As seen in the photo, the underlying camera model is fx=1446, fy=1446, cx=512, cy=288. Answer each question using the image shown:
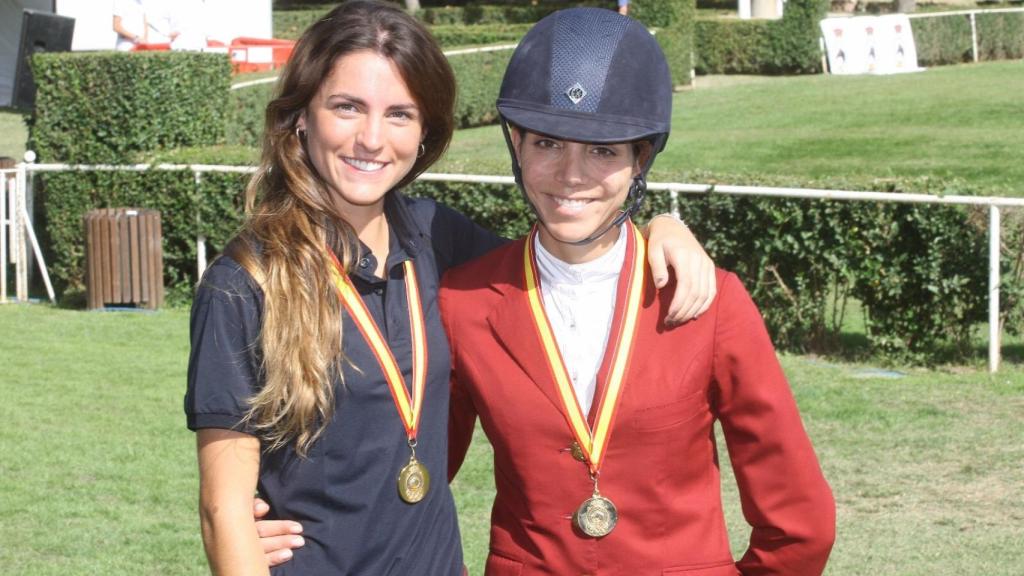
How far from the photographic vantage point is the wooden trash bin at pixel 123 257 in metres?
12.3

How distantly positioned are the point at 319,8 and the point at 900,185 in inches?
1401

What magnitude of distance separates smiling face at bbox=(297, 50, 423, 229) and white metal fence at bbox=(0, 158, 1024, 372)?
23.8 ft

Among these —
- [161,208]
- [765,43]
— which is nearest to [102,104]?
[161,208]

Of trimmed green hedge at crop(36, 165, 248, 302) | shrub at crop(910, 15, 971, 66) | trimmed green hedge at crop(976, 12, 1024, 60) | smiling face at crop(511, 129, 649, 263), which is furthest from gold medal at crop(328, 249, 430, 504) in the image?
trimmed green hedge at crop(976, 12, 1024, 60)

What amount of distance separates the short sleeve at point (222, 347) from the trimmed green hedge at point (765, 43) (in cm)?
2893

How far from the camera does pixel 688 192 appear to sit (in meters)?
10.6

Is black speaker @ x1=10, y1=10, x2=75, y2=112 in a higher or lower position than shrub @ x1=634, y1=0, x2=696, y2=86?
lower

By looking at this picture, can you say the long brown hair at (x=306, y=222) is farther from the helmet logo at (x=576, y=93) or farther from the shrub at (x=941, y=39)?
the shrub at (x=941, y=39)

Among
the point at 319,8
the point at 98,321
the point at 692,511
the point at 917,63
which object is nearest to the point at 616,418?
the point at 692,511

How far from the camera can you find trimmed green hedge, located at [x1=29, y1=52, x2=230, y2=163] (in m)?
13.0

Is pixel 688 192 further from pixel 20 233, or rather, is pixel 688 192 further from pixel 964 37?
pixel 964 37

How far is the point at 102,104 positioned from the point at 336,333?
10908 mm

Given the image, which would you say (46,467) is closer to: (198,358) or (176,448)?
(176,448)

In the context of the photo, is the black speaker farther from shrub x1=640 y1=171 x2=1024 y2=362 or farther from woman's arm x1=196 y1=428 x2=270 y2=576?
woman's arm x1=196 y1=428 x2=270 y2=576
